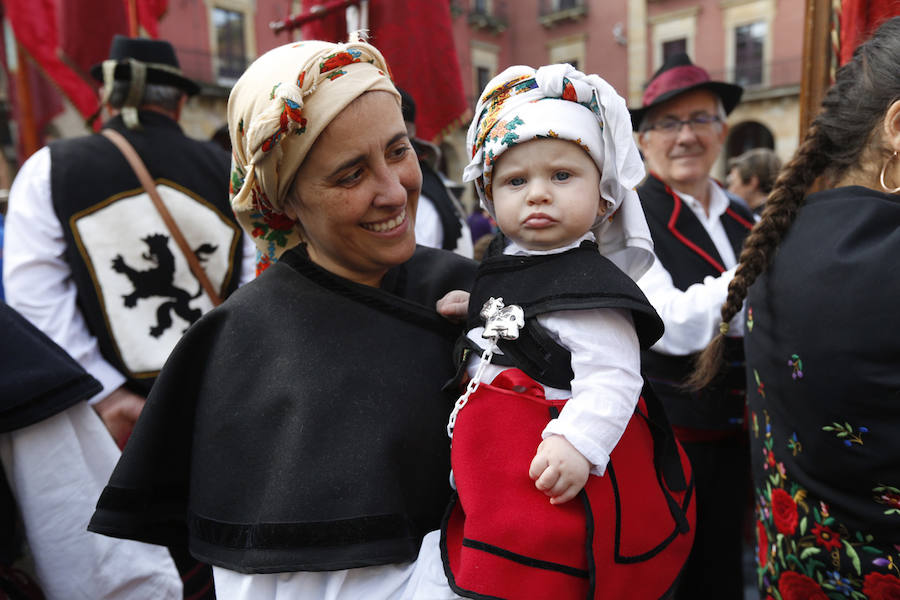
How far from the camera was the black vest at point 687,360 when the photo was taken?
2.53 m

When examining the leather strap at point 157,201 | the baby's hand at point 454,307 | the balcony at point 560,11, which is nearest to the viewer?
the baby's hand at point 454,307

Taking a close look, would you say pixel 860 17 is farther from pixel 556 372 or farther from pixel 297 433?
pixel 297 433

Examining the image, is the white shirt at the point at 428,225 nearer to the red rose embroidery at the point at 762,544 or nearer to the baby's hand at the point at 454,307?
the baby's hand at the point at 454,307

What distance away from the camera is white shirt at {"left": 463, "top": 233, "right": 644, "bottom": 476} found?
124 centimetres

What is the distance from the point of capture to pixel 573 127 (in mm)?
1351

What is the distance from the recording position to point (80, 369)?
1879 millimetres

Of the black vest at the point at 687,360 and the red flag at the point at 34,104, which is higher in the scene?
the red flag at the point at 34,104

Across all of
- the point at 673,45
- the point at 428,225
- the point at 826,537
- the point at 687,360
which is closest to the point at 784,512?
the point at 826,537

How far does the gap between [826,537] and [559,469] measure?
2.80 ft

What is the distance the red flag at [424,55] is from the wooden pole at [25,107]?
304 cm

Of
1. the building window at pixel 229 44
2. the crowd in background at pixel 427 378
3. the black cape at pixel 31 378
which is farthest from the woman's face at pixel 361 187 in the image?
the building window at pixel 229 44

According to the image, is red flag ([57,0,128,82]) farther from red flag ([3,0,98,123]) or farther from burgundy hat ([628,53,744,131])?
→ burgundy hat ([628,53,744,131])

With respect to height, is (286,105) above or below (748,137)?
above

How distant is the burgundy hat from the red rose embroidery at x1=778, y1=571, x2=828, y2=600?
1922 mm
